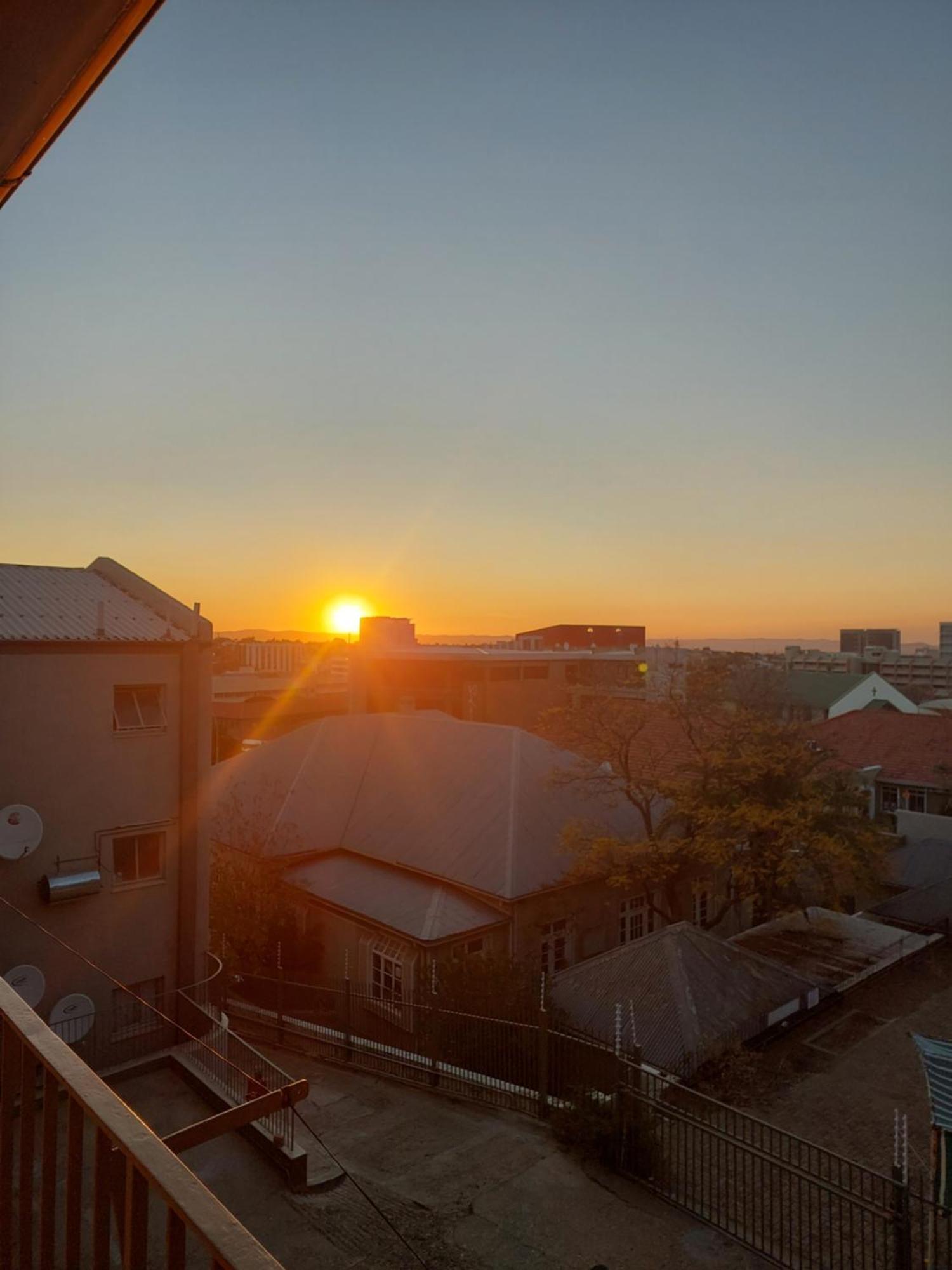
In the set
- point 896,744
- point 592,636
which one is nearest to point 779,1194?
point 896,744

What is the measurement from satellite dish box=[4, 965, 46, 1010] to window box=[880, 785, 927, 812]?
116 ft

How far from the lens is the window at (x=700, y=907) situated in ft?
89.8

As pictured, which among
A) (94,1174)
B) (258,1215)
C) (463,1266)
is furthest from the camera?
(258,1215)

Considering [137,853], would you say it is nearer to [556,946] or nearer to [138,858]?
[138,858]

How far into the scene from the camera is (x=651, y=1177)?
11297 mm

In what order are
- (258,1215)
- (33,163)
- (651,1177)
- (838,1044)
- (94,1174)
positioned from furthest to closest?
(838,1044)
(651,1177)
(258,1215)
(33,163)
(94,1174)

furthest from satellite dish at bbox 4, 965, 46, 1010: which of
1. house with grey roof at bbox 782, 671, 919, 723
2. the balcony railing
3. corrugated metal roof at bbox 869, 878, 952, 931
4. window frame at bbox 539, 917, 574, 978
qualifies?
house with grey roof at bbox 782, 671, 919, 723

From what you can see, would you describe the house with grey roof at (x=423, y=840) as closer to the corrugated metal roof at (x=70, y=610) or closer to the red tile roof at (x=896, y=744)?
the corrugated metal roof at (x=70, y=610)

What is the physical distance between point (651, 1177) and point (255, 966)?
45.4 feet

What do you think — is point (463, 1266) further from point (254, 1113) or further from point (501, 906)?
point (501, 906)

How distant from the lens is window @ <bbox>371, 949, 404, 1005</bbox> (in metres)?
20.6

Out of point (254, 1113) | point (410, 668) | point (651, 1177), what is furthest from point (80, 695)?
point (410, 668)

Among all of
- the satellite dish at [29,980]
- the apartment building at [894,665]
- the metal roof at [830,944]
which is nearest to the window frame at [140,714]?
the satellite dish at [29,980]

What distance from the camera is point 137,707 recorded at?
1645 centimetres
